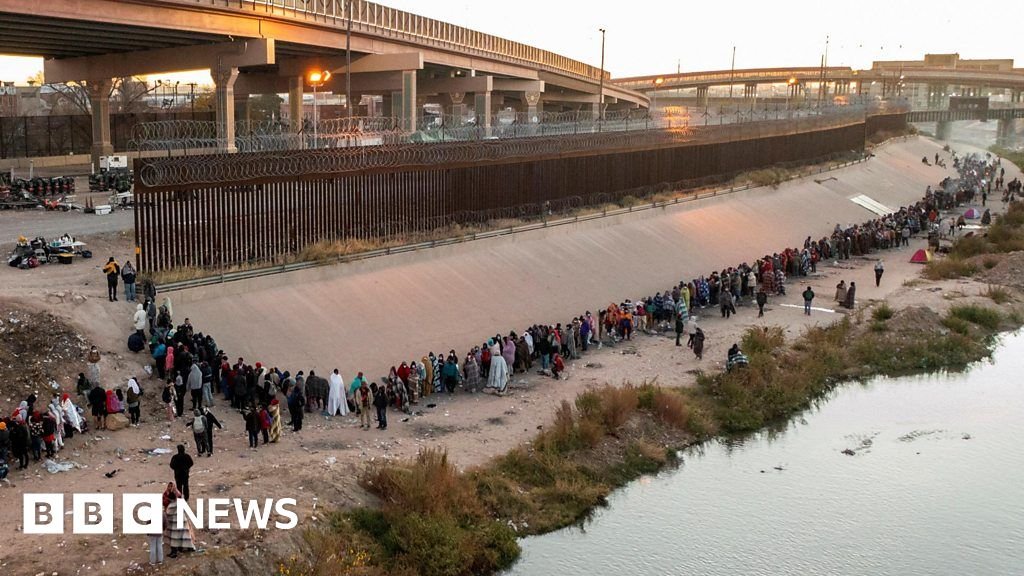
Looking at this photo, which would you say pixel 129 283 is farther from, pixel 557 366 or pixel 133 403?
pixel 557 366

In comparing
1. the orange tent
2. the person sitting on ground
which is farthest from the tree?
the person sitting on ground

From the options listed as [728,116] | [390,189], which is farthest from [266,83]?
[390,189]

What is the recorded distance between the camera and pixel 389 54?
4884cm

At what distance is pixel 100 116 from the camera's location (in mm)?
47344

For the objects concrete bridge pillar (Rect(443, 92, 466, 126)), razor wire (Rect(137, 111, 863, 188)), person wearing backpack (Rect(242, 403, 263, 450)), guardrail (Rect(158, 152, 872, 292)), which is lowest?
person wearing backpack (Rect(242, 403, 263, 450))

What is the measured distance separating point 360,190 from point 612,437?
12.3 meters

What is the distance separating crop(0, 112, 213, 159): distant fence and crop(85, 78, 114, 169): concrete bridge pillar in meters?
2.12

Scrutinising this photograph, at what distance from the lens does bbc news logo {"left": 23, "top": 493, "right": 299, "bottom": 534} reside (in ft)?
46.0

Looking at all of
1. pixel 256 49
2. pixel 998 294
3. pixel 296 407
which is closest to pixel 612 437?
pixel 296 407

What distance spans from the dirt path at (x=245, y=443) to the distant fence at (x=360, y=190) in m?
2.59

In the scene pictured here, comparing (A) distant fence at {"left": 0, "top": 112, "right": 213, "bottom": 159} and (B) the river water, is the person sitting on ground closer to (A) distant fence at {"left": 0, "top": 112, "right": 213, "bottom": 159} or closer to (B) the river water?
(B) the river water

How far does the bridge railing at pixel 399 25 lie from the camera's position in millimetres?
40562

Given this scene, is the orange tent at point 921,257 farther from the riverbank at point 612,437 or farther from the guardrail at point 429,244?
the guardrail at point 429,244

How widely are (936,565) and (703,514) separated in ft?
12.6
